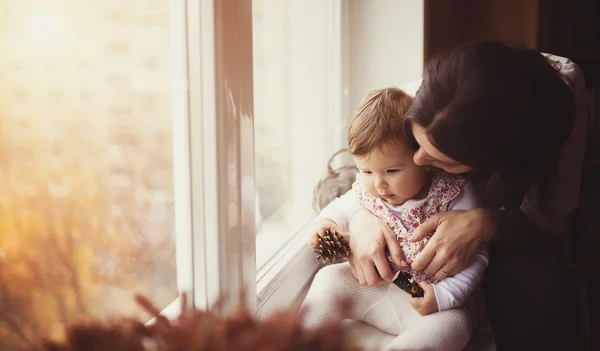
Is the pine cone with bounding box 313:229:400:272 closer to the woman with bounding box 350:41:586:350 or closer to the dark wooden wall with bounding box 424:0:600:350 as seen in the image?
the woman with bounding box 350:41:586:350

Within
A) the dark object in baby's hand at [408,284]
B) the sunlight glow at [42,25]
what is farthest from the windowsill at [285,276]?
the sunlight glow at [42,25]

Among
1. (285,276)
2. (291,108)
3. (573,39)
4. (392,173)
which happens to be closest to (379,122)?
(392,173)

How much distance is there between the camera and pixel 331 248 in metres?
1.03

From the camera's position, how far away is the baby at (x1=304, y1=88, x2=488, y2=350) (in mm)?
946

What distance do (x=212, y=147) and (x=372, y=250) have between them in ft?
1.12

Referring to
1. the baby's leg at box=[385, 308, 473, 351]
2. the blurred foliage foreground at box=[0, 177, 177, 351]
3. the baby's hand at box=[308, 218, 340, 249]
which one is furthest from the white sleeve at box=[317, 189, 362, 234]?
the blurred foliage foreground at box=[0, 177, 177, 351]

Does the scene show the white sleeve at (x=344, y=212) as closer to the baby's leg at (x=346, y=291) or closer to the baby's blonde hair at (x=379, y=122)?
the baby's leg at (x=346, y=291)

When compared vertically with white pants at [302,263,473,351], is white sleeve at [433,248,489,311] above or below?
above

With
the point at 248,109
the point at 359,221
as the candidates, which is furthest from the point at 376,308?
the point at 248,109

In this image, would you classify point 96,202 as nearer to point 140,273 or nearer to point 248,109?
point 140,273

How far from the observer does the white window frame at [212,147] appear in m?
0.87

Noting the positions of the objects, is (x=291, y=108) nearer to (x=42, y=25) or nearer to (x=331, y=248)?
(x=331, y=248)

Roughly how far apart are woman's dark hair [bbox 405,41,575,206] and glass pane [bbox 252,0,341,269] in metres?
0.75

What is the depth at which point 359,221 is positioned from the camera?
107 cm
